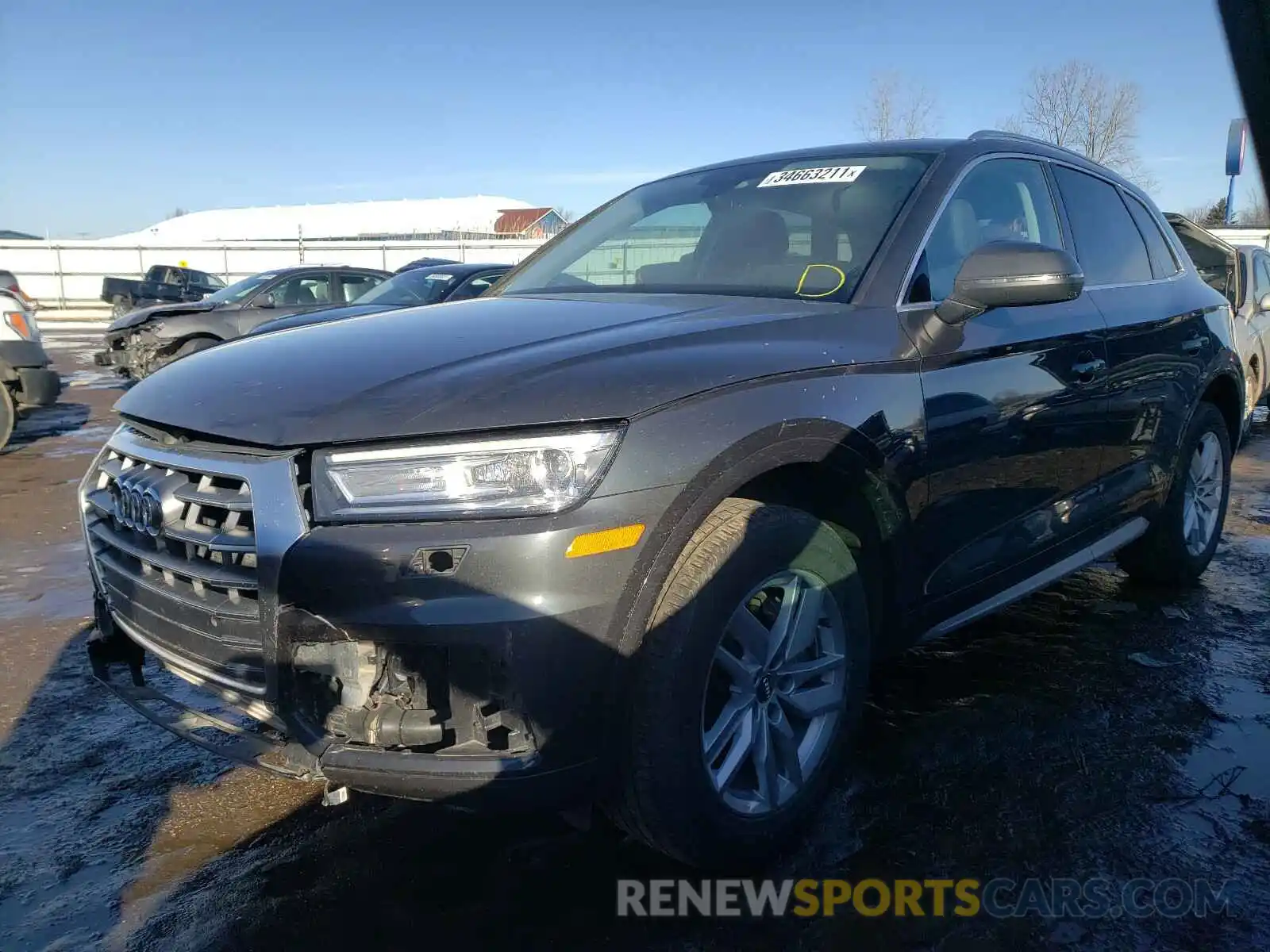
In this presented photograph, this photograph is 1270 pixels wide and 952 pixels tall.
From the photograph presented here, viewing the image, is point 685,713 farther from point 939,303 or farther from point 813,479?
point 939,303

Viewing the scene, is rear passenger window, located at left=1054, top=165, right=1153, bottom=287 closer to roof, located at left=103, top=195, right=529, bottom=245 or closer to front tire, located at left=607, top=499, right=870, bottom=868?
front tire, located at left=607, top=499, right=870, bottom=868

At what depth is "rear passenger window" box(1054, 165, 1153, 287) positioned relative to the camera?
3529 mm

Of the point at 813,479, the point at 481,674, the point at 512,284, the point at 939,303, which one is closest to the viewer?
the point at 481,674

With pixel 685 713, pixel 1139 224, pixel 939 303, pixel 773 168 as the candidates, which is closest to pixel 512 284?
pixel 773 168

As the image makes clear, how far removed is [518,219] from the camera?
185 feet

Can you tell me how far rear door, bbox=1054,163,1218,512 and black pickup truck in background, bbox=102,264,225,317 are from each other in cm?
1982

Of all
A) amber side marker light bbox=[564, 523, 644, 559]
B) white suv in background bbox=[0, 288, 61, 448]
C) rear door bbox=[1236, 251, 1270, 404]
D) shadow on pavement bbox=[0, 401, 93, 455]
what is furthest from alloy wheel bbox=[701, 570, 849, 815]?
shadow on pavement bbox=[0, 401, 93, 455]

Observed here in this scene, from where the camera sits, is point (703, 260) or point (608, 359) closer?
point (608, 359)

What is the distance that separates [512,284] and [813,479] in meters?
1.67

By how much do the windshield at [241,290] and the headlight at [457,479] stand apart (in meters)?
10.6

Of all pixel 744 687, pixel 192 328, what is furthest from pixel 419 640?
pixel 192 328

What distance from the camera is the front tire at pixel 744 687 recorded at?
1925 millimetres

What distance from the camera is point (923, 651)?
368 cm

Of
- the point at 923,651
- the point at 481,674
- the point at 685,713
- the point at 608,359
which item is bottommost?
the point at 923,651
